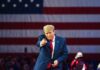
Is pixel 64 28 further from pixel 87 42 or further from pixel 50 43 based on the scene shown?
pixel 50 43

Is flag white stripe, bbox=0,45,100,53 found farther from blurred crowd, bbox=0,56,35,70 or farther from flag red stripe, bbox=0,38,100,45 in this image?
blurred crowd, bbox=0,56,35,70

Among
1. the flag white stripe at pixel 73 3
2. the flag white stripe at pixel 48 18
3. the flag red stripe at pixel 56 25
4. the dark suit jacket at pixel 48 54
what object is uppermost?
the dark suit jacket at pixel 48 54

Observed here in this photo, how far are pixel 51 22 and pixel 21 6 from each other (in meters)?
0.75

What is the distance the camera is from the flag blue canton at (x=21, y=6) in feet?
43.4

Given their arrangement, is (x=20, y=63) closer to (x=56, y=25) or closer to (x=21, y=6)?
(x=56, y=25)

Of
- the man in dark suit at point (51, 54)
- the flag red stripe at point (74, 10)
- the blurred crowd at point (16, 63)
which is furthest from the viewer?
the flag red stripe at point (74, 10)

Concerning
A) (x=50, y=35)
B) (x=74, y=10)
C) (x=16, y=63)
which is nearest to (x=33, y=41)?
(x=16, y=63)

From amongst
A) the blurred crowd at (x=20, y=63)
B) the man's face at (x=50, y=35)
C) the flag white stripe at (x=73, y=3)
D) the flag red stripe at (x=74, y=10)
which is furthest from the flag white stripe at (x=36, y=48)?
the man's face at (x=50, y=35)

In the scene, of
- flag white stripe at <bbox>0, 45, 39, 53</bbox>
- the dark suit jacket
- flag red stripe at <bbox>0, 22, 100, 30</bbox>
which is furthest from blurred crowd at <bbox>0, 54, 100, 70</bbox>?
the dark suit jacket

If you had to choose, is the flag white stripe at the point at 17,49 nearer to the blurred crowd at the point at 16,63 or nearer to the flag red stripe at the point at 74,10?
the blurred crowd at the point at 16,63

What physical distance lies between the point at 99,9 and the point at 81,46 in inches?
33.8

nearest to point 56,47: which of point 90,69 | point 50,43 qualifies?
point 50,43

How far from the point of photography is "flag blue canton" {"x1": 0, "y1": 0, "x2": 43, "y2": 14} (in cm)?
1323

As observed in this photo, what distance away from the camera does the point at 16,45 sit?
13227mm
